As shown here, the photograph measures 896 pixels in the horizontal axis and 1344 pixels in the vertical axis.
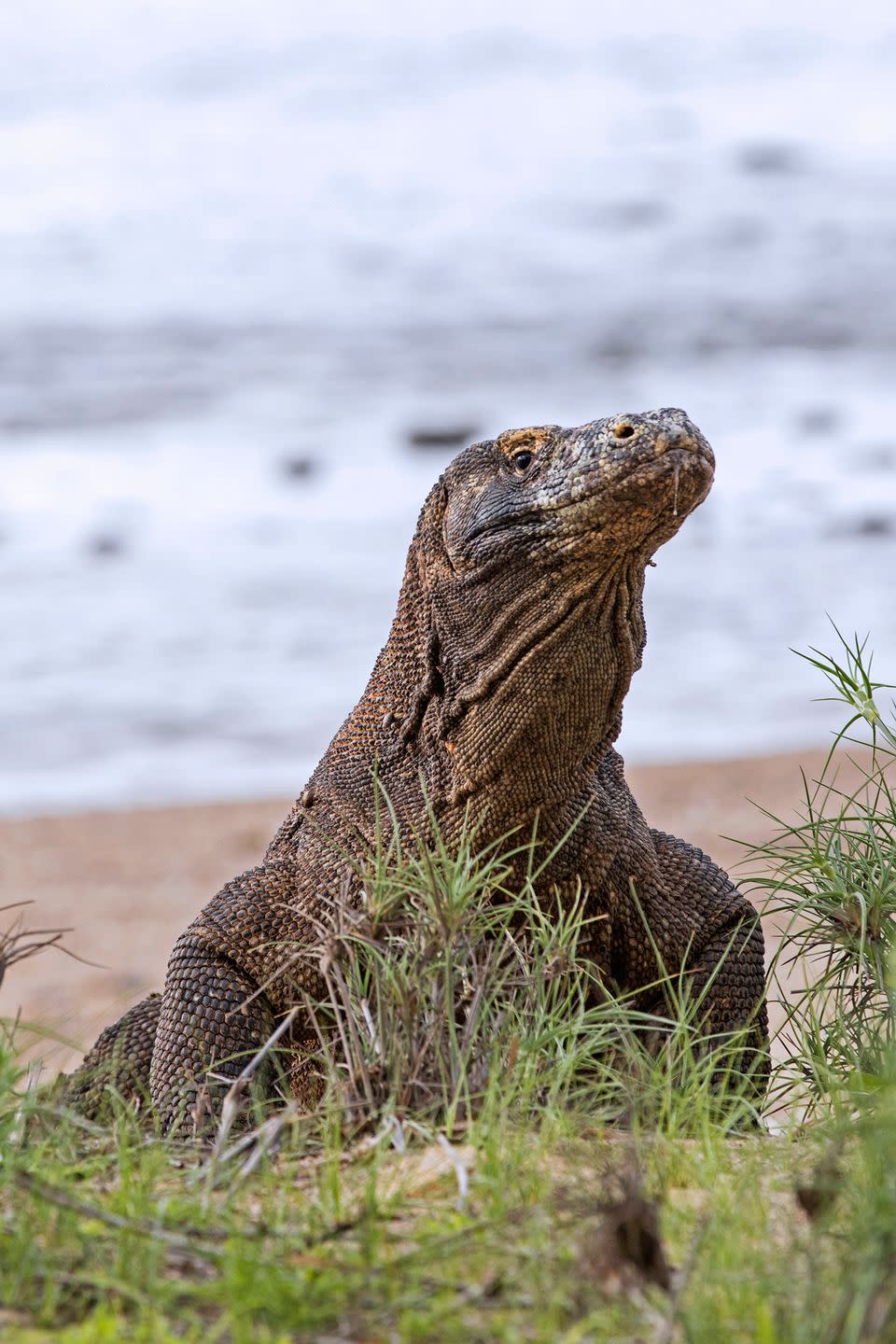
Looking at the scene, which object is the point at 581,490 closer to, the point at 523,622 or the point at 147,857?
the point at 523,622

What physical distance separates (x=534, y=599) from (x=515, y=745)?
1.43 ft

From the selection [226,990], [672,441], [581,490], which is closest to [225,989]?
[226,990]

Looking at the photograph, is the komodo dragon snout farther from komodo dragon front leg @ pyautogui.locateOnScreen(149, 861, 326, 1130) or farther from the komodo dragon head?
komodo dragon front leg @ pyautogui.locateOnScreen(149, 861, 326, 1130)

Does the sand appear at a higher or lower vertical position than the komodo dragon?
higher

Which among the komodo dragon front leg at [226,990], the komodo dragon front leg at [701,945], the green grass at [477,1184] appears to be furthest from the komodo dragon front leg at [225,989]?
the komodo dragon front leg at [701,945]

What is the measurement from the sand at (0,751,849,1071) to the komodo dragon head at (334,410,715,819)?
6521 millimetres

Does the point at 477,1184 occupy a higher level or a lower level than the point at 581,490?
lower

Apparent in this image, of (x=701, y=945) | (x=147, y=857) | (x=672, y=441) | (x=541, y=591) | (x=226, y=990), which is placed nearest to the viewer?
(x=672, y=441)

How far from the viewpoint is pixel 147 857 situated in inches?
582

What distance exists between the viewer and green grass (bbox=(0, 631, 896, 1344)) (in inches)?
103

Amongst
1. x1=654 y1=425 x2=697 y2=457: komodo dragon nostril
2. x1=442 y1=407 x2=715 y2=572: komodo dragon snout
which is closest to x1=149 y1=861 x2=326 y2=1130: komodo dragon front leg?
x1=442 y1=407 x2=715 y2=572: komodo dragon snout

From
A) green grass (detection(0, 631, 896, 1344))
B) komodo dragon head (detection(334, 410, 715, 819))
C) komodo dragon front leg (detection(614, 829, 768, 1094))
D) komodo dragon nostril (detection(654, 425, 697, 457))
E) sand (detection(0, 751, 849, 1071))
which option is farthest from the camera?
sand (detection(0, 751, 849, 1071))

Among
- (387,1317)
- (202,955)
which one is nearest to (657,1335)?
(387,1317)

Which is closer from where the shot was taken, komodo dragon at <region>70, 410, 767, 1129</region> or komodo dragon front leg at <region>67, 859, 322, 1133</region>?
komodo dragon at <region>70, 410, 767, 1129</region>
